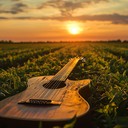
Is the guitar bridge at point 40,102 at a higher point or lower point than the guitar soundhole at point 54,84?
higher

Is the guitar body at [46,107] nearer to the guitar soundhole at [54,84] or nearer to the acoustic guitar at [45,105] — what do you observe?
the acoustic guitar at [45,105]

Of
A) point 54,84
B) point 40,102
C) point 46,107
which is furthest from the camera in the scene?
point 54,84

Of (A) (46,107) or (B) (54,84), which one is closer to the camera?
(A) (46,107)

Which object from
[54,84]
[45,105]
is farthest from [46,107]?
[54,84]

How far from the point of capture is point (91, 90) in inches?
183

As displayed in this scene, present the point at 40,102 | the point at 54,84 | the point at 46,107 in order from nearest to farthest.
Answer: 1. the point at 46,107
2. the point at 40,102
3. the point at 54,84

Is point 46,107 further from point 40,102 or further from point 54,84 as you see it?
point 54,84

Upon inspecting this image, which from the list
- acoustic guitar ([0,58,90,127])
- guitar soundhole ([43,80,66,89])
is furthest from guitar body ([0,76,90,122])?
guitar soundhole ([43,80,66,89])

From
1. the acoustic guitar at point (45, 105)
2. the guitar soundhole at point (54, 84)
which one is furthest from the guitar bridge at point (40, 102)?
the guitar soundhole at point (54, 84)

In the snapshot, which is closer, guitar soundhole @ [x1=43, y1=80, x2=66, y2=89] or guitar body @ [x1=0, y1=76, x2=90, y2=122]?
guitar body @ [x1=0, y1=76, x2=90, y2=122]

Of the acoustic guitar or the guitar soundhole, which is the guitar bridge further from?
the guitar soundhole

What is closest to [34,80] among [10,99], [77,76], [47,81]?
[47,81]

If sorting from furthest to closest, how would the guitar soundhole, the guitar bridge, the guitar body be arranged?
the guitar soundhole
the guitar bridge
the guitar body

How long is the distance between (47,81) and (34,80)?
222mm
